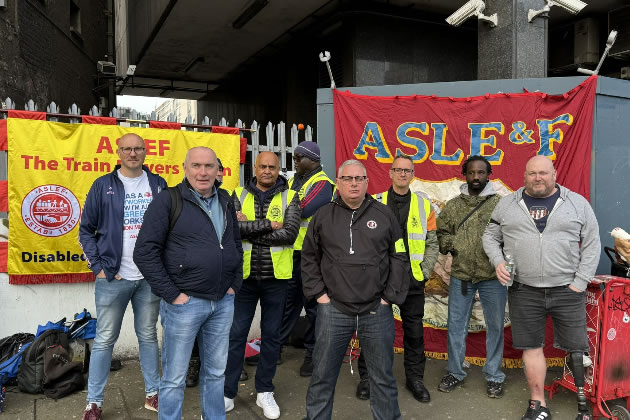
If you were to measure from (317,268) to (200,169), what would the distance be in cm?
102

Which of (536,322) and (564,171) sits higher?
(564,171)

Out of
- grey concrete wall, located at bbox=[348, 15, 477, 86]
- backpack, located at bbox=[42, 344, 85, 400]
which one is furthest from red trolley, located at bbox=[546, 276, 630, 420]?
grey concrete wall, located at bbox=[348, 15, 477, 86]

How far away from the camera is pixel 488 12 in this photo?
633cm

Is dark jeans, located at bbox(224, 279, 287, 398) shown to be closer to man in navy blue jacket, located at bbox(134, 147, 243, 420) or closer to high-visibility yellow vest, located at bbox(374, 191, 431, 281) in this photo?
man in navy blue jacket, located at bbox(134, 147, 243, 420)

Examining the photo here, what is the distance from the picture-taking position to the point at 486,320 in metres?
4.45

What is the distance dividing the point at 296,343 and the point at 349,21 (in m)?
7.06

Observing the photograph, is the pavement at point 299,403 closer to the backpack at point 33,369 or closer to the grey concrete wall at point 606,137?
the backpack at point 33,369

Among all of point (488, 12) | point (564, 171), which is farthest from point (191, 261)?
point (488, 12)

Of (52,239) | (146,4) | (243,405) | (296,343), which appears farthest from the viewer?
(146,4)

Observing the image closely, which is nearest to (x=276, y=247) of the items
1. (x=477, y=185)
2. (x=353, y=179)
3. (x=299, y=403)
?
(x=353, y=179)

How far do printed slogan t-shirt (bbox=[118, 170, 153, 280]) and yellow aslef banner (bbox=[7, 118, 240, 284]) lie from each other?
143 cm

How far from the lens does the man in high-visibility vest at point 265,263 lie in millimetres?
3777

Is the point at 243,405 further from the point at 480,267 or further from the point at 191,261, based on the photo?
the point at 480,267

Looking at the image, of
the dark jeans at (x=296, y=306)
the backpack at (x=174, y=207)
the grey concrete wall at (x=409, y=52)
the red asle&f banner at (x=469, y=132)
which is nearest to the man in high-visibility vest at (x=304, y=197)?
the dark jeans at (x=296, y=306)
